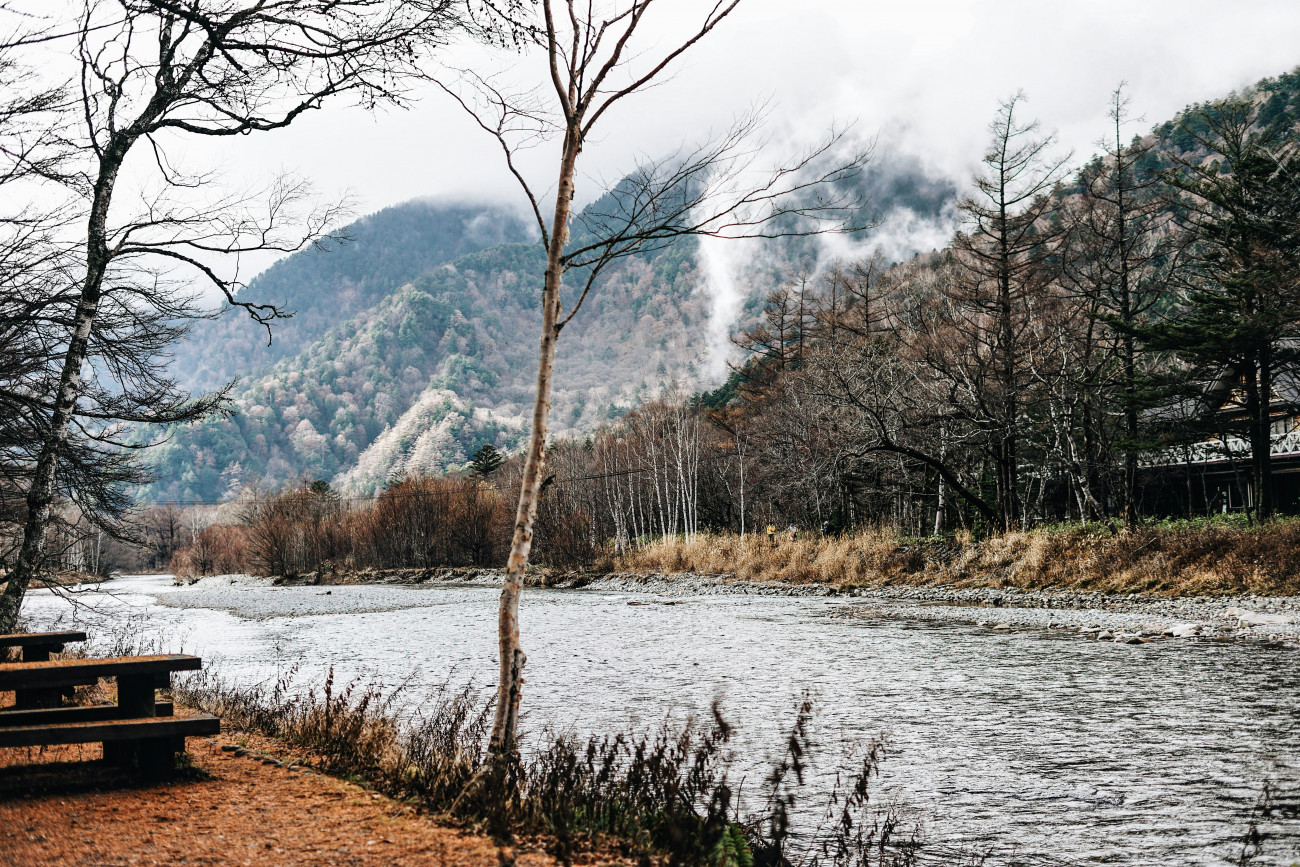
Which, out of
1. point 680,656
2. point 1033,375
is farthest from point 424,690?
point 1033,375

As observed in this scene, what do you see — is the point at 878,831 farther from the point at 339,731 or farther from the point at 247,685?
the point at 247,685

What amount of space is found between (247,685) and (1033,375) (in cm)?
2341

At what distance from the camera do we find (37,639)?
27.1 feet

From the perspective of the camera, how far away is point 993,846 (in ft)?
19.6

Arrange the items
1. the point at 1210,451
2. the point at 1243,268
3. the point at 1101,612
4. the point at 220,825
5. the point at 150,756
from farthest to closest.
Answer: the point at 1210,451 < the point at 1243,268 < the point at 1101,612 < the point at 150,756 < the point at 220,825

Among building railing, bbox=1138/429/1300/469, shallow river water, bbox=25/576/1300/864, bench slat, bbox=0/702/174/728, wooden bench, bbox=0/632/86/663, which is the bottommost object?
shallow river water, bbox=25/576/1300/864

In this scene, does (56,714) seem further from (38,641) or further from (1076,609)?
(1076,609)

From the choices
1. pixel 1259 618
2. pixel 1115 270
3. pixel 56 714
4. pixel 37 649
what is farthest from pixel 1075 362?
pixel 56 714

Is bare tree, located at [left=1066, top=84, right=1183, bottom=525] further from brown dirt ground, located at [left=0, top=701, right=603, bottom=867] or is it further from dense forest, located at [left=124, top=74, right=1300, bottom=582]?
brown dirt ground, located at [left=0, top=701, right=603, bottom=867]

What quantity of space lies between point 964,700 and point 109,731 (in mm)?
9260

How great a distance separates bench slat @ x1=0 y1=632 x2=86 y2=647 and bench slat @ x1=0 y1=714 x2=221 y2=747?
131 inches

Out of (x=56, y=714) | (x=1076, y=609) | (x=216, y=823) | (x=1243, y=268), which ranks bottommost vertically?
(x=1076, y=609)

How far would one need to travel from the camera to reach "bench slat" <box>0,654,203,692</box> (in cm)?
539

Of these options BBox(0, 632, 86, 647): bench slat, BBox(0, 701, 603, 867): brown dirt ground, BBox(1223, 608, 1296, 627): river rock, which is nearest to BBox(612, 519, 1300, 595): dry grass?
BBox(1223, 608, 1296, 627): river rock
